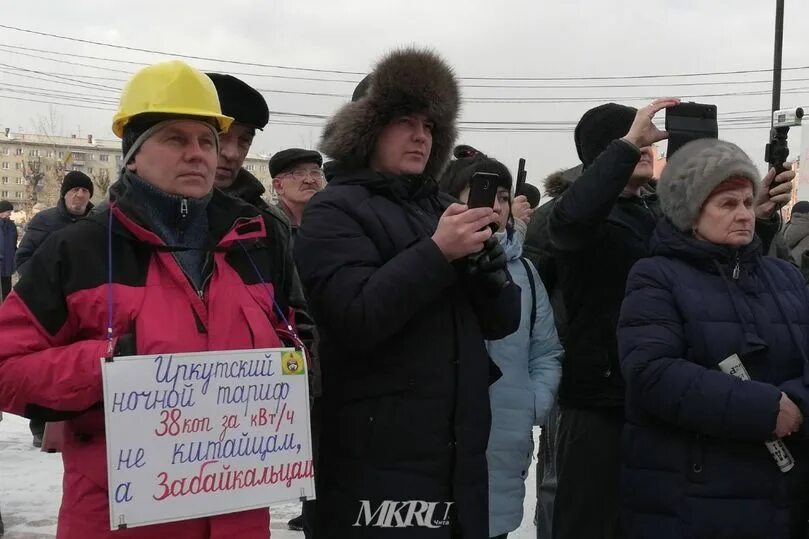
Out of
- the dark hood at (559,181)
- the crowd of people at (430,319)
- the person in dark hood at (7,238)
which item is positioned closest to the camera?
the crowd of people at (430,319)

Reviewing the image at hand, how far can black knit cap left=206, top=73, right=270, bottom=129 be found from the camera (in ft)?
9.31

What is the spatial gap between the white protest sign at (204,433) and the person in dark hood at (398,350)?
0.23 meters

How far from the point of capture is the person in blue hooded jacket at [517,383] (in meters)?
2.68

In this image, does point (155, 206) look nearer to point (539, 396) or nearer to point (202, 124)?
point (202, 124)

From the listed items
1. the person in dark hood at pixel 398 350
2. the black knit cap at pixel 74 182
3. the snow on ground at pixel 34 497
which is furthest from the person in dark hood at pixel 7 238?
→ the person in dark hood at pixel 398 350

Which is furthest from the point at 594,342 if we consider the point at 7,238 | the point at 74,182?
the point at 7,238

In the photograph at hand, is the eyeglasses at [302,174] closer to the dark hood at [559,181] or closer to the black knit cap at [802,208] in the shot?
the dark hood at [559,181]

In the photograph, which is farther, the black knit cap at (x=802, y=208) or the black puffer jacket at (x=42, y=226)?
the black knit cap at (x=802, y=208)

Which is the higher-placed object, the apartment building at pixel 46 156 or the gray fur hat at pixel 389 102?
the apartment building at pixel 46 156

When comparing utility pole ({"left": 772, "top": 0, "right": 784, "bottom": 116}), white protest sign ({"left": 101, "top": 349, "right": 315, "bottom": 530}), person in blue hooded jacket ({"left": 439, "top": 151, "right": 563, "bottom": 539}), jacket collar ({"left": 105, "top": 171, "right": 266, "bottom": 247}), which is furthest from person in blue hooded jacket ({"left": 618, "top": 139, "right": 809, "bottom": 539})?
utility pole ({"left": 772, "top": 0, "right": 784, "bottom": 116})

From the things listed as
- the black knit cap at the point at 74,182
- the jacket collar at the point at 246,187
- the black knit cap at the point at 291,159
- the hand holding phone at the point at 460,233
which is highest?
the black knit cap at the point at 74,182

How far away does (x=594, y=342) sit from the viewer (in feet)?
9.32

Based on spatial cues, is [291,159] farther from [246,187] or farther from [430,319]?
[430,319]

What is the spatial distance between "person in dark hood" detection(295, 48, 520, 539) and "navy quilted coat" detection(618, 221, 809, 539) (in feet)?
1.69
